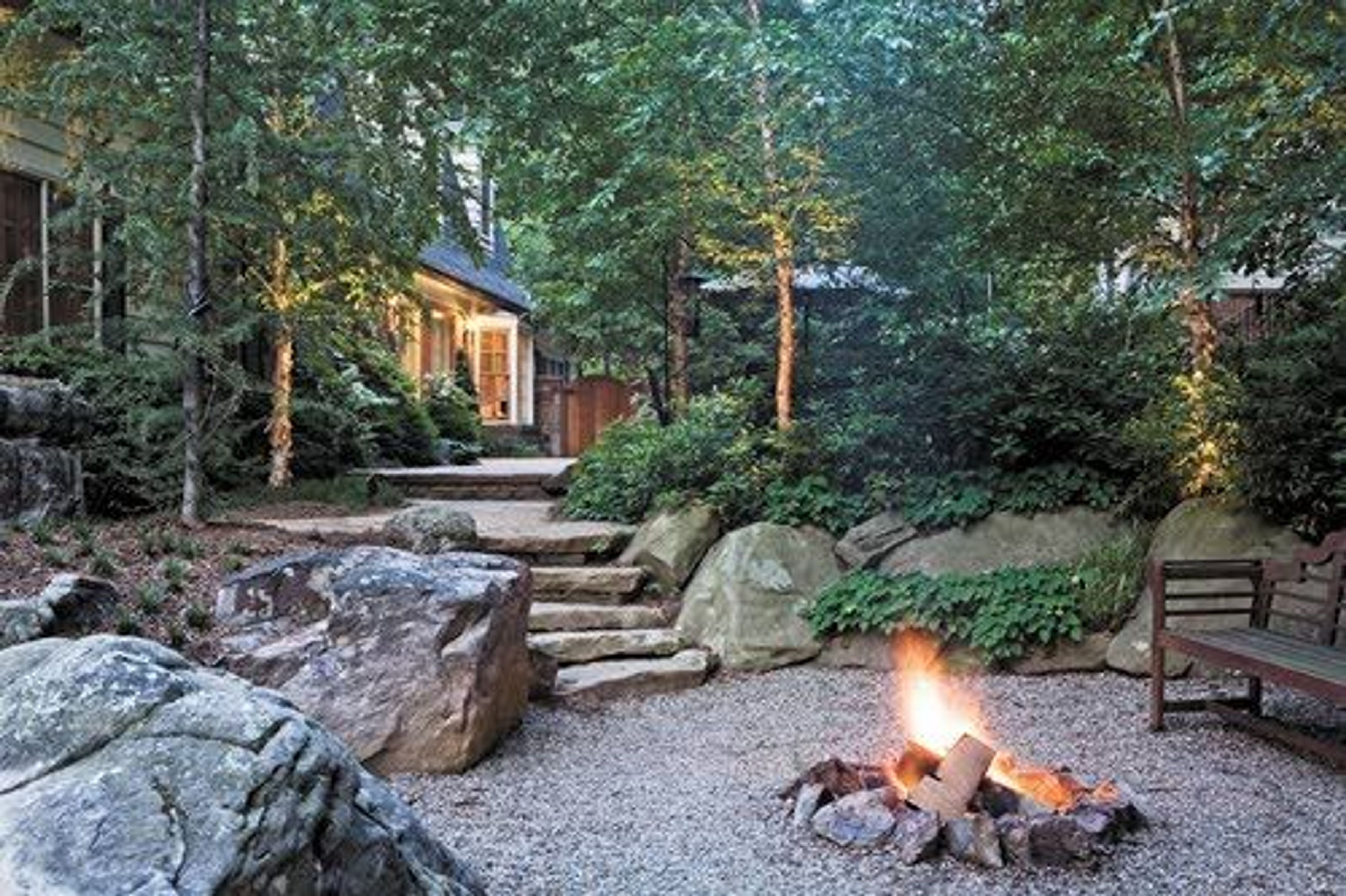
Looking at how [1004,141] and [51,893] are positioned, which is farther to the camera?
[1004,141]

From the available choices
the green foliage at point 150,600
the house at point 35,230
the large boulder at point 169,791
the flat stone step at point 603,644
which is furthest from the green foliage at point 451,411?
the large boulder at point 169,791

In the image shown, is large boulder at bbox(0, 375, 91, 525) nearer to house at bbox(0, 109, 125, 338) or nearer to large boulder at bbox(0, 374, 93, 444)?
large boulder at bbox(0, 374, 93, 444)

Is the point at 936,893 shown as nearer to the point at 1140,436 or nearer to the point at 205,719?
the point at 205,719

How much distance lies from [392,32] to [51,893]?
856cm

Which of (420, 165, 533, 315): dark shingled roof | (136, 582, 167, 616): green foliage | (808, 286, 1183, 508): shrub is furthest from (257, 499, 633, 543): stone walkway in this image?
(420, 165, 533, 315): dark shingled roof

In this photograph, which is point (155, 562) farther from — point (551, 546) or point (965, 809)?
point (965, 809)

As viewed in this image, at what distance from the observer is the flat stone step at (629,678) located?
5562mm

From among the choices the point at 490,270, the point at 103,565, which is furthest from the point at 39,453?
the point at 490,270

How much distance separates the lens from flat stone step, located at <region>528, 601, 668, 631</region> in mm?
6355

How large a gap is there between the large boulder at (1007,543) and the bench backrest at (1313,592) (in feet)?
3.77

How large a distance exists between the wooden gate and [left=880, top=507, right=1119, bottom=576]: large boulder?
1225 cm

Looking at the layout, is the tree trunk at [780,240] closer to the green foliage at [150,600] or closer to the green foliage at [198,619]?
the green foliage at [198,619]

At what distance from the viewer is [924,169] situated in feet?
24.9

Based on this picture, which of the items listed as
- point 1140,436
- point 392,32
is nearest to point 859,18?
point 1140,436
